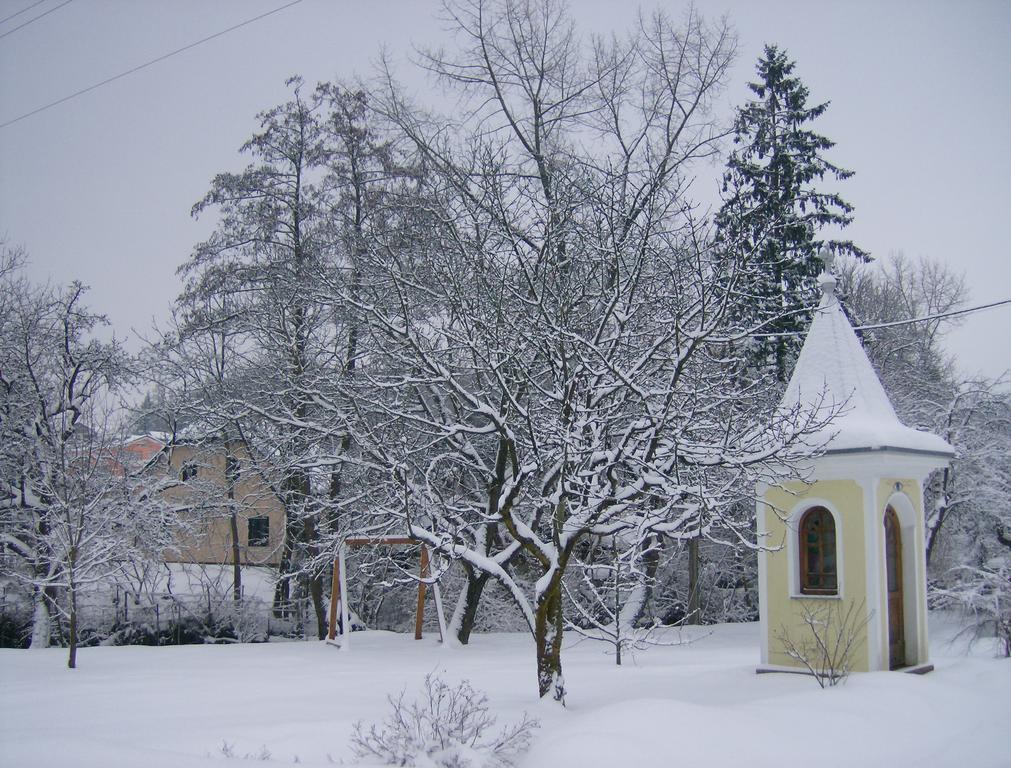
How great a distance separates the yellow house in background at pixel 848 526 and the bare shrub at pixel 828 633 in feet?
0.06

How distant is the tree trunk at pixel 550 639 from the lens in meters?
9.74

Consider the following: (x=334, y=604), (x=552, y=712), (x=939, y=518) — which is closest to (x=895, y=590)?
(x=552, y=712)

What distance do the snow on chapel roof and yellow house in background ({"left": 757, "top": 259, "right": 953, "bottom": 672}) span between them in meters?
0.02

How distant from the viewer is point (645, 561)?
69.7 feet

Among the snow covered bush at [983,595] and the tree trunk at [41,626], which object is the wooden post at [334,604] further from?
the snow covered bush at [983,595]

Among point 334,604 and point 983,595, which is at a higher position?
point 334,604

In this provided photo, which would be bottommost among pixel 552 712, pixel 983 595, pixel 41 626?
pixel 41 626

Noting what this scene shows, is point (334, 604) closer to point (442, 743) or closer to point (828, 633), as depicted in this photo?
point (828, 633)

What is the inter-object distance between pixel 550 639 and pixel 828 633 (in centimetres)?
427

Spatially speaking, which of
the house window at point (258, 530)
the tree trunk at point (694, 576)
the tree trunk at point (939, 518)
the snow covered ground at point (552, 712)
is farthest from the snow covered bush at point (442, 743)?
the house window at point (258, 530)

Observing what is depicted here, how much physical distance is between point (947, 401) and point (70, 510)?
22.2 metres

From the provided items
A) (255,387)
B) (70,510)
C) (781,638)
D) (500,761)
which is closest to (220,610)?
(255,387)

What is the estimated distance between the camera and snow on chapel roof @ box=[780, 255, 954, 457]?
38.9 feet

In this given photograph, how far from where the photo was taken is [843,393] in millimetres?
12617
